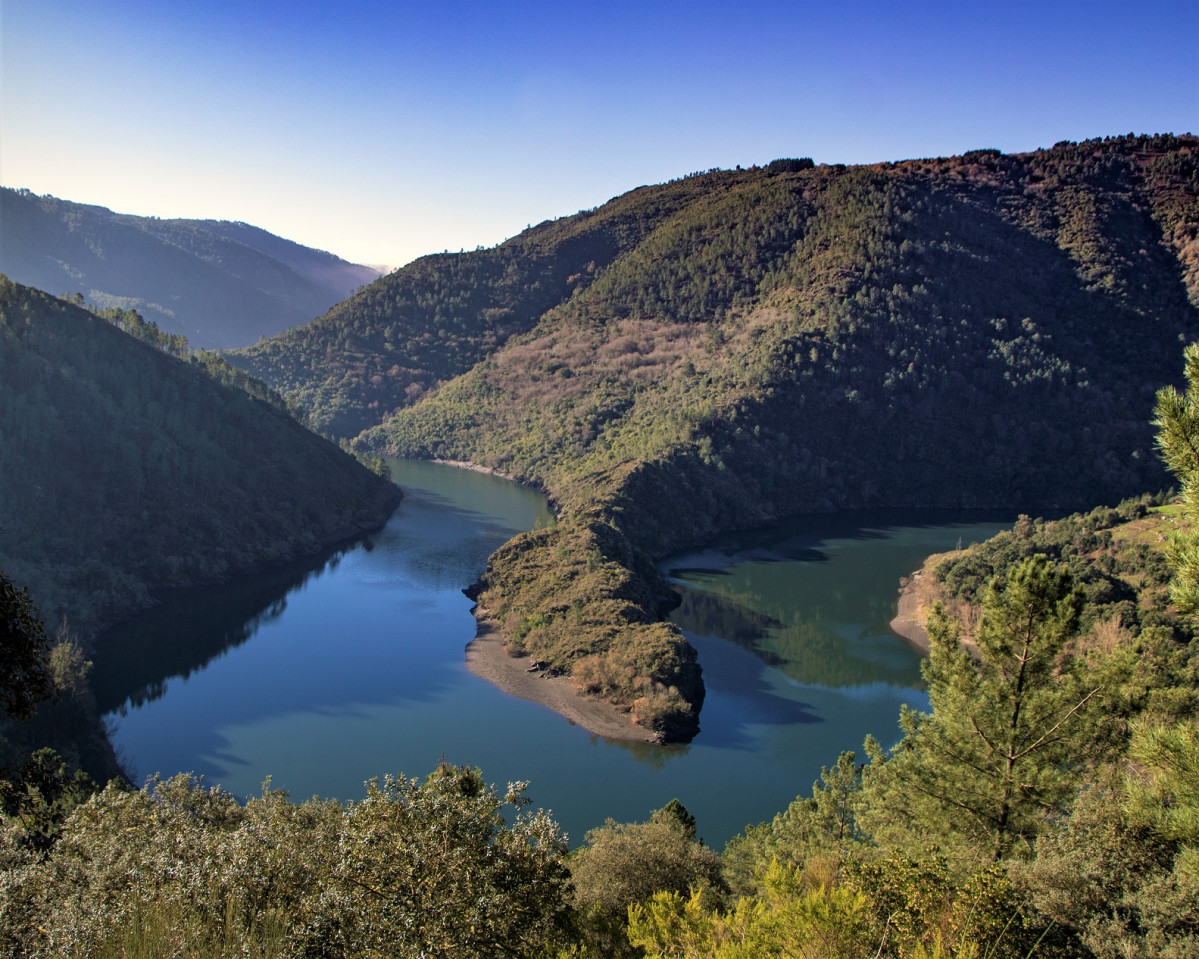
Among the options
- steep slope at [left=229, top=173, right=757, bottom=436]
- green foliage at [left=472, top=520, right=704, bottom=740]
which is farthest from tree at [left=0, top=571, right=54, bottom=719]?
steep slope at [left=229, top=173, right=757, bottom=436]

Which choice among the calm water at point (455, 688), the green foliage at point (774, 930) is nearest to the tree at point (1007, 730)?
the green foliage at point (774, 930)

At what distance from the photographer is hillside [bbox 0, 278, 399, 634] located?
6338cm

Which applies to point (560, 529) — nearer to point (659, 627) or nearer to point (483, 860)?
point (659, 627)

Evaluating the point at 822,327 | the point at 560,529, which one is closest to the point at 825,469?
the point at 822,327

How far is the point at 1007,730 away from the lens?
17.0m

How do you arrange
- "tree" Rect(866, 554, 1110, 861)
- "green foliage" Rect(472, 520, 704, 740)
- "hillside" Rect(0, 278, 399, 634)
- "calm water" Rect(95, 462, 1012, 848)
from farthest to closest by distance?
"hillside" Rect(0, 278, 399, 634) < "green foliage" Rect(472, 520, 704, 740) < "calm water" Rect(95, 462, 1012, 848) < "tree" Rect(866, 554, 1110, 861)

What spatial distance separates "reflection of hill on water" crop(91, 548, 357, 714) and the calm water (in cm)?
20

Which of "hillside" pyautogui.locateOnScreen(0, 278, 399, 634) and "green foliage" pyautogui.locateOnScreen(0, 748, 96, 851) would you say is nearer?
"green foliage" pyautogui.locateOnScreen(0, 748, 96, 851)

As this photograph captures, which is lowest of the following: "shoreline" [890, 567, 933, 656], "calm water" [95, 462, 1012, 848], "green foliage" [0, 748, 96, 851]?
"calm water" [95, 462, 1012, 848]

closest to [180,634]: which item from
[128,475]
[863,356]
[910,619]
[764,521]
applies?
[128,475]

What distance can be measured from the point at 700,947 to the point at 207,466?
8000 cm

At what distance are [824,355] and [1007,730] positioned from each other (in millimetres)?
114840

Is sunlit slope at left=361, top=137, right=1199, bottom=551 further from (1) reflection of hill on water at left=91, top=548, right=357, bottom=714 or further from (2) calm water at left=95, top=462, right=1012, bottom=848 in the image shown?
(1) reflection of hill on water at left=91, top=548, right=357, bottom=714

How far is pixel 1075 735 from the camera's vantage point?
1642 centimetres
